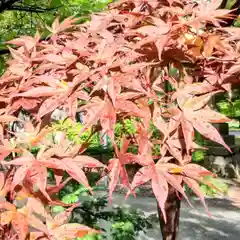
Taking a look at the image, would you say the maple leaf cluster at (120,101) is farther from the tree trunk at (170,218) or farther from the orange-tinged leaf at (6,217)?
the tree trunk at (170,218)

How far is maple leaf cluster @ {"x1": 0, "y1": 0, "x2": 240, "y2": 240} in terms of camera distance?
997 millimetres

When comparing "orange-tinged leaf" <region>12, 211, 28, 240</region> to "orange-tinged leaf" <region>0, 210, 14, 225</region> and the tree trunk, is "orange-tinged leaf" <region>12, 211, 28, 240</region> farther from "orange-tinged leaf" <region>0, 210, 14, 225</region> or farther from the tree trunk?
the tree trunk

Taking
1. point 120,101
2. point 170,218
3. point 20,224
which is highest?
point 120,101

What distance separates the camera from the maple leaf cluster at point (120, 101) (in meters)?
1.00

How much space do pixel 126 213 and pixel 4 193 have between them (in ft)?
8.49

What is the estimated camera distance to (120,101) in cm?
103

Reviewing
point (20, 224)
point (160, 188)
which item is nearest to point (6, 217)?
point (20, 224)

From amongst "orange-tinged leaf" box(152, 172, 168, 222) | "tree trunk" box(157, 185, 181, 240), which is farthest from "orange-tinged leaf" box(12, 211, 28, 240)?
"tree trunk" box(157, 185, 181, 240)

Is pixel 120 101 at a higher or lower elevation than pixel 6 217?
higher

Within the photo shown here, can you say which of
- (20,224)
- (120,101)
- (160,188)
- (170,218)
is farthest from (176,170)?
(170,218)

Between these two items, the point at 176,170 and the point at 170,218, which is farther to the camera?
the point at 170,218

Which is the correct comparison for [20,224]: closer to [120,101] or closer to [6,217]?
[6,217]

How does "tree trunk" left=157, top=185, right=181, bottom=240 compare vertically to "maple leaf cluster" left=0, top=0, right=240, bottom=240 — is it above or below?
below

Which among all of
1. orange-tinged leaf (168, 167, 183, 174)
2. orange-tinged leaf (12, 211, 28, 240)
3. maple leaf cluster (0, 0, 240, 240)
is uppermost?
maple leaf cluster (0, 0, 240, 240)
